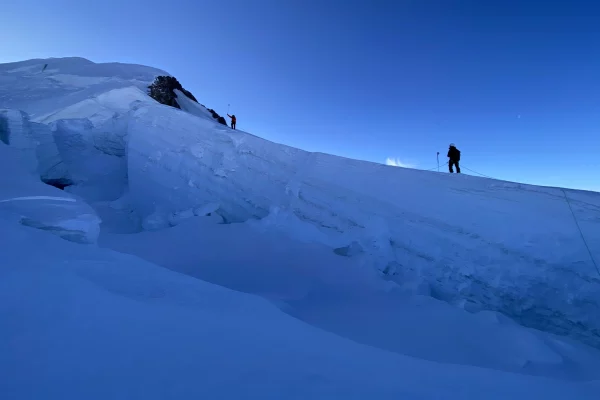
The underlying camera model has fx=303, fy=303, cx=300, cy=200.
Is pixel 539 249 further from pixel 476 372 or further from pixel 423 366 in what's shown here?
pixel 423 366

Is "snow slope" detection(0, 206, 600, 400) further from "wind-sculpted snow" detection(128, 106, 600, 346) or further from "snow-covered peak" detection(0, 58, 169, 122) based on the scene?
"snow-covered peak" detection(0, 58, 169, 122)

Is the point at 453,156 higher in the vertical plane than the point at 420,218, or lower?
higher

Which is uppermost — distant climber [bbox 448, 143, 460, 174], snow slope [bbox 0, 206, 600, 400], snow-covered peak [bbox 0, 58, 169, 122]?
snow-covered peak [bbox 0, 58, 169, 122]

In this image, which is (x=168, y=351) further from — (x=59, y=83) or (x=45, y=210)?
(x=59, y=83)

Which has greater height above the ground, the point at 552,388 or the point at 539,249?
the point at 539,249

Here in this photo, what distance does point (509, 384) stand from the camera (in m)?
2.70

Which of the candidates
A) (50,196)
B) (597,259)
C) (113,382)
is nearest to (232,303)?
(113,382)

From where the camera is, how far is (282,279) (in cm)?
545

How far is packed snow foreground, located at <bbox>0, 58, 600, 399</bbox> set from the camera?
212cm

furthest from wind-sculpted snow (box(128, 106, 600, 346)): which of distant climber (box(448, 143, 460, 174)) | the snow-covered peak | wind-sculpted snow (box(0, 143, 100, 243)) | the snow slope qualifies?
the snow-covered peak

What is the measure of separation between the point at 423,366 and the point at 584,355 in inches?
100

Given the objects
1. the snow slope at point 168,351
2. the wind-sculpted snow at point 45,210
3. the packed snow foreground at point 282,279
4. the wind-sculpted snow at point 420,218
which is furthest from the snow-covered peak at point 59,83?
the snow slope at point 168,351

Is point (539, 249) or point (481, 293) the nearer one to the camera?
point (539, 249)

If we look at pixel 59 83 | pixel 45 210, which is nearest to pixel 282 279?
pixel 45 210
